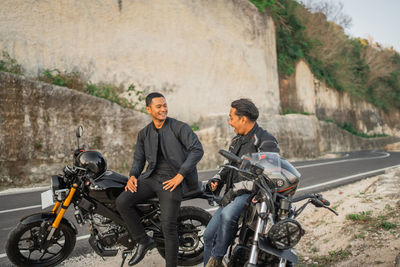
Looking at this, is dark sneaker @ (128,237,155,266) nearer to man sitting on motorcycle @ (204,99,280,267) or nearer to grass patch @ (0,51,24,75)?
man sitting on motorcycle @ (204,99,280,267)

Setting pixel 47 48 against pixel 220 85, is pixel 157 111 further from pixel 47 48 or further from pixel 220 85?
pixel 220 85

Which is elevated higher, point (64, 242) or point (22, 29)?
point (22, 29)

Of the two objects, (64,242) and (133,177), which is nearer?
(133,177)

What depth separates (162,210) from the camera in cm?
324

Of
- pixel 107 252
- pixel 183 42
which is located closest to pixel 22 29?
pixel 183 42

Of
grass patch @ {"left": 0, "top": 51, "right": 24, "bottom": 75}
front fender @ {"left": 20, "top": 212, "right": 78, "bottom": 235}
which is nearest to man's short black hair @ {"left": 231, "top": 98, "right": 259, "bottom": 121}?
front fender @ {"left": 20, "top": 212, "right": 78, "bottom": 235}

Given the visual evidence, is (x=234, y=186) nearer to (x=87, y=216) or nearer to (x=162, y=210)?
(x=162, y=210)

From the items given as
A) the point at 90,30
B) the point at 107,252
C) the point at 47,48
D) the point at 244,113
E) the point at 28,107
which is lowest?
the point at 107,252

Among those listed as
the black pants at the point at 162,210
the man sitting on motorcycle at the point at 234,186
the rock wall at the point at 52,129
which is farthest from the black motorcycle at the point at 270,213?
the rock wall at the point at 52,129

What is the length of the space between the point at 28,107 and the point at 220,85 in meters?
12.8

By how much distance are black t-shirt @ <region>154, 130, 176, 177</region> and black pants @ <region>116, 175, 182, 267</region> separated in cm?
6

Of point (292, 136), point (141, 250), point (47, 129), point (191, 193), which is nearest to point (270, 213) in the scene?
point (191, 193)

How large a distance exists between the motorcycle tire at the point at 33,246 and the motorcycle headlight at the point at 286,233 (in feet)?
8.04

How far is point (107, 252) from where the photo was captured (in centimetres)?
336
